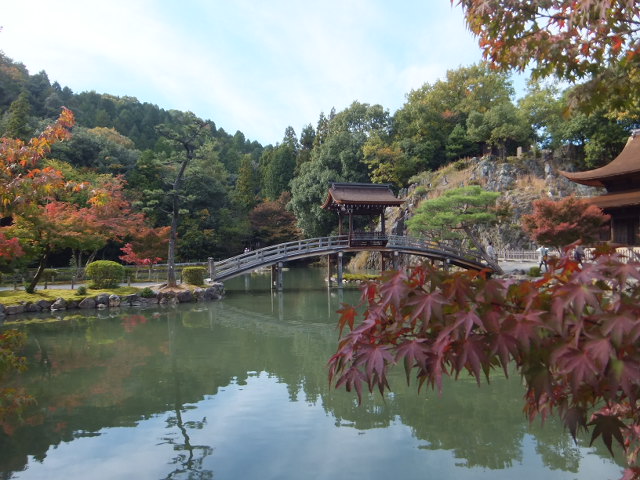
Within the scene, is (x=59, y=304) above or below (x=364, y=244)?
below

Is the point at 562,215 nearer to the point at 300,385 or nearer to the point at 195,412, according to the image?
the point at 300,385

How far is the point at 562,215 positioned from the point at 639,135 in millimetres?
7218

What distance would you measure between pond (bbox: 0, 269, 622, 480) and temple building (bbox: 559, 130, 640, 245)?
13.9 meters

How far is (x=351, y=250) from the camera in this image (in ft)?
69.0

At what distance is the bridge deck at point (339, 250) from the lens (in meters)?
19.4

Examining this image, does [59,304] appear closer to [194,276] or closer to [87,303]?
A: [87,303]

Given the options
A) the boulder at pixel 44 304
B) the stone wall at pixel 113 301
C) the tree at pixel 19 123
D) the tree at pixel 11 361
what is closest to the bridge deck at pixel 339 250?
the stone wall at pixel 113 301

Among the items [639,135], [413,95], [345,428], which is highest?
[413,95]

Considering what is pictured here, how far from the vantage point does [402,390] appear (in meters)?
6.54

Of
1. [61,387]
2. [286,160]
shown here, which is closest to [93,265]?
[61,387]

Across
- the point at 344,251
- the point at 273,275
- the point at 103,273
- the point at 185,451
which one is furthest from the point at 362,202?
the point at 185,451

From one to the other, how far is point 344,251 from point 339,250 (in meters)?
0.74

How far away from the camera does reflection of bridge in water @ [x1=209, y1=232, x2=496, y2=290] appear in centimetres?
1956

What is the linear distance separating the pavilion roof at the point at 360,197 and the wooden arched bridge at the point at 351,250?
1415 mm
